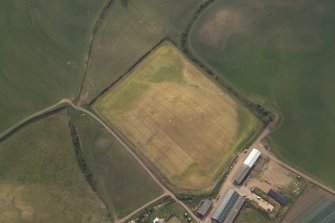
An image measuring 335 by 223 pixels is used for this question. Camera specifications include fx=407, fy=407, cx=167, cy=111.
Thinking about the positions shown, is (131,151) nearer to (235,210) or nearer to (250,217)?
(235,210)

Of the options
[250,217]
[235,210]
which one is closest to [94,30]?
[235,210]

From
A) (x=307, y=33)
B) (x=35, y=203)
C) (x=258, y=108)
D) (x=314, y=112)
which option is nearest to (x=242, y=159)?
(x=258, y=108)

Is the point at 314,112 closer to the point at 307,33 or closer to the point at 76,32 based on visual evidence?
the point at 307,33

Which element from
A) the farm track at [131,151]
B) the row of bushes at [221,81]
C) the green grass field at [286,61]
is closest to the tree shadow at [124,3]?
the row of bushes at [221,81]

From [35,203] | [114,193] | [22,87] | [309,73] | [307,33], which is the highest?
[307,33]

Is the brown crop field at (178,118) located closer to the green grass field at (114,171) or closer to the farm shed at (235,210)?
the green grass field at (114,171)

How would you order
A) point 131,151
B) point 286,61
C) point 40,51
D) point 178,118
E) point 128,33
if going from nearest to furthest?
point 131,151, point 178,118, point 40,51, point 286,61, point 128,33

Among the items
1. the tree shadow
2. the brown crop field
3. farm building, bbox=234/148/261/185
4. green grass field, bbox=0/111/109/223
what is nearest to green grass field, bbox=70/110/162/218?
green grass field, bbox=0/111/109/223

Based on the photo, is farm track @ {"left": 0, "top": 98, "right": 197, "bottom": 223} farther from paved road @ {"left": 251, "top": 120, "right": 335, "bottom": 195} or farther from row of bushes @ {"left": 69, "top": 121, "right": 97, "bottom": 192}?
paved road @ {"left": 251, "top": 120, "right": 335, "bottom": 195}
